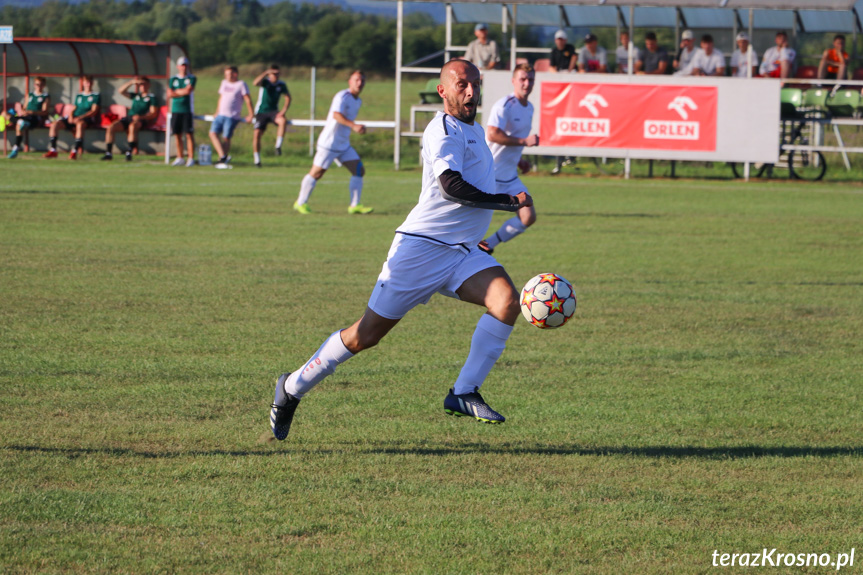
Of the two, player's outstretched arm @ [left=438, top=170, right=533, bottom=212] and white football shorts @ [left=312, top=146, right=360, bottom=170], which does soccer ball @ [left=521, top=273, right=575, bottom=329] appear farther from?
white football shorts @ [left=312, top=146, right=360, bottom=170]

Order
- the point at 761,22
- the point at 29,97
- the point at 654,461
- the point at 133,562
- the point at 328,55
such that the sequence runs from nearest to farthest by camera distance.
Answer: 1. the point at 133,562
2. the point at 654,461
3. the point at 29,97
4. the point at 761,22
5. the point at 328,55

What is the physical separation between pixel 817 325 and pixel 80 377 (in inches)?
229

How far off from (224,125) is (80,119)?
385cm

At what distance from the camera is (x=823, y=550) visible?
4.08m

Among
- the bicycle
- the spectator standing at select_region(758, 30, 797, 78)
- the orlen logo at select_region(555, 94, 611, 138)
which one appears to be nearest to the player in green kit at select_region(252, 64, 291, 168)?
the orlen logo at select_region(555, 94, 611, 138)

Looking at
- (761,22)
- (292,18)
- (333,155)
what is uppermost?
(292,18)

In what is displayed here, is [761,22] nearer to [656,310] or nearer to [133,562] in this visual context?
[656,310]

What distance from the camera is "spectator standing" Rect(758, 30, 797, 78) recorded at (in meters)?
24.5

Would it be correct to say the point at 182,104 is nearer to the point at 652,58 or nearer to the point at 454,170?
the point at 652,58

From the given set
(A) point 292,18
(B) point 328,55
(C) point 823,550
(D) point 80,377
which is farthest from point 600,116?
(A) point 292,18

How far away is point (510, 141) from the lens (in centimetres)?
1155

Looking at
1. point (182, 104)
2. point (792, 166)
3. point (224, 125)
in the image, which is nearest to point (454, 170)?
point (182, 104)

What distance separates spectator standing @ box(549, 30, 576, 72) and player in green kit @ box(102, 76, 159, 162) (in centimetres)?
994

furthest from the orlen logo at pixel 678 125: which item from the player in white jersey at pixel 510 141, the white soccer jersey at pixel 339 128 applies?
the player in white jersey at pixel 510 141
